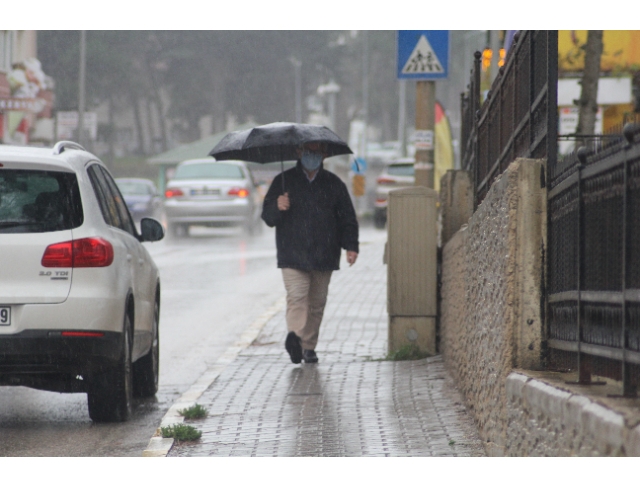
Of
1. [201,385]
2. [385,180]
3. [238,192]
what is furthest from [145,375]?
[385,180]

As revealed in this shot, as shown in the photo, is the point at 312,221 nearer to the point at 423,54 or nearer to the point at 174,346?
the point at 174,346

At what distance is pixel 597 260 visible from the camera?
4531 millimetres

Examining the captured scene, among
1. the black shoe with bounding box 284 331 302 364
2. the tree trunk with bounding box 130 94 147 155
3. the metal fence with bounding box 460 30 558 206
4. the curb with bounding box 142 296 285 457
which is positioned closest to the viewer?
the metal fence with bounding box 460 30 558 206

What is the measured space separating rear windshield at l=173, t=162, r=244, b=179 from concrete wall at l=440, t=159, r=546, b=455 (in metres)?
22.9

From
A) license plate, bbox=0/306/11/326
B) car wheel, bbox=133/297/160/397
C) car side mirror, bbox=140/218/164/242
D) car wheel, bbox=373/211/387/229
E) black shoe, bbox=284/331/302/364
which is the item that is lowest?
car wheel, bbox=133/297/160/397

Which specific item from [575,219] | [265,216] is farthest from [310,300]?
[575,219]

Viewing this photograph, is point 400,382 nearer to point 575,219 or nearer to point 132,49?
point 575,219

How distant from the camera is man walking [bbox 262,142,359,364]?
974 centimetres

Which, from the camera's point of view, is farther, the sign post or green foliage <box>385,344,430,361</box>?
the sign post

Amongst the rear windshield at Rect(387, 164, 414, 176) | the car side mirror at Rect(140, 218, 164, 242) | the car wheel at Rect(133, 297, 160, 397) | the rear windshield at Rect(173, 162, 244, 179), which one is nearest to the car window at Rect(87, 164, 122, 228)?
the car side mirror at Rect(140, 218, 164, 242)

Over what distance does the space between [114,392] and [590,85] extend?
24.9ft

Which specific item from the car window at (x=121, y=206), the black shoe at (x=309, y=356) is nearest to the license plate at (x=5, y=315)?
the car window at (x=121, y=206)

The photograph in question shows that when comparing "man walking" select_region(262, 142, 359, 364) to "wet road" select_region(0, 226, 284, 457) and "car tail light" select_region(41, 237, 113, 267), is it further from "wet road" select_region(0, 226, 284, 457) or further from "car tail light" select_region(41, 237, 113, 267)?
"car tail light" select_region(41, 237, 113, 267)
